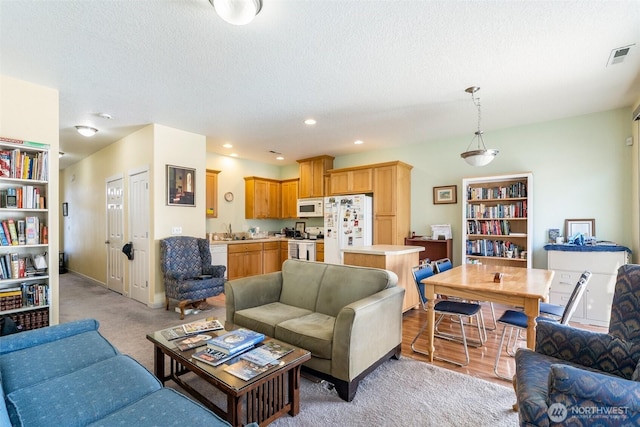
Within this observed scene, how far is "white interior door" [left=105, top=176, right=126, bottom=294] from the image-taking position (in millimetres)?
5223

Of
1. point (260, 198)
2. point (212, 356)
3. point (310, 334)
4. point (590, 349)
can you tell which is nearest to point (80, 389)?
point (212, 356)

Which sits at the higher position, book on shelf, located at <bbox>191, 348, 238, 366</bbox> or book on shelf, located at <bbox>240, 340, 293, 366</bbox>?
book on shelf, located at <bbox>191, 348, 238, 366</bbox>

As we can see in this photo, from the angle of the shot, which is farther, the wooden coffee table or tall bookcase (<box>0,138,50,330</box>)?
tall bookcase (<box>0,138,50,330</box>)

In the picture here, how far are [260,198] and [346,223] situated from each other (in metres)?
2.44

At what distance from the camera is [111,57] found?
103 inches

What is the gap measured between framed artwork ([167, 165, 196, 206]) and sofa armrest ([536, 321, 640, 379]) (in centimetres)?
463

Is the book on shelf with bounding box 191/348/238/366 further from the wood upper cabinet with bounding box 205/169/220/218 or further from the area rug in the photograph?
the wood upper cabinet with bounding box 205/169/220/218

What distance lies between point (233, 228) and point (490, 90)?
5481 mm

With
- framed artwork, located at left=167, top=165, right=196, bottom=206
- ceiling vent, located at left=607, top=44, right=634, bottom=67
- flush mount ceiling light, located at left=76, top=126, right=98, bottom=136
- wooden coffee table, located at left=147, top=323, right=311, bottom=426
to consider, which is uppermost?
ceiling vent, located at left=607, top=44, right=634, bottom=67

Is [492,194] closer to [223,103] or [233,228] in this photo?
[223,103]

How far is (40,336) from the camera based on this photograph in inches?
76.5

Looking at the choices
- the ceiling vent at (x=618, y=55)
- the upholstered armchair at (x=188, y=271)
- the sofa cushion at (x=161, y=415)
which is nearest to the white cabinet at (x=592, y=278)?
the ceiling vent at (x=618, y=55)

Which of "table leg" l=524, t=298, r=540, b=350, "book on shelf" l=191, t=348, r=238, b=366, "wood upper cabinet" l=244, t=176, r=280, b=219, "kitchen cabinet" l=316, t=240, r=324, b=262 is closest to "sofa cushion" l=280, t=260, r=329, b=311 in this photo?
"book on shelf" l=191, t=348, r=238, b=366

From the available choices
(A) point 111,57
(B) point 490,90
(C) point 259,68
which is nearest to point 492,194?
(B) point 490,90
